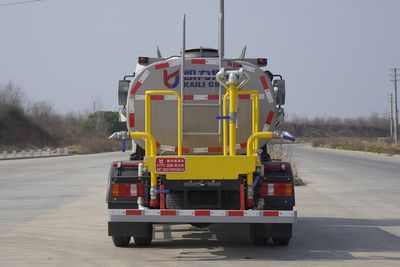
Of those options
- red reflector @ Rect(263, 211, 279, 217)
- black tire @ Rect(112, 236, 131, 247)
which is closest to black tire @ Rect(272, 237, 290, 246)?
red reflector @ Rect(263, 211, 279, 217)

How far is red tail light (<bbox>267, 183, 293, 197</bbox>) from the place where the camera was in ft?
30.7

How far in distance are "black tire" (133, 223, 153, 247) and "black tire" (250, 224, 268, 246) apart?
149 centimetres

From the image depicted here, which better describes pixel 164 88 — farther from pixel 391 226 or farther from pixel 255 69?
pixel 391 226

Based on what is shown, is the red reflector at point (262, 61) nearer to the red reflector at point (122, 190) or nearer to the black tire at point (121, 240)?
the red reflector at point (122, 190)

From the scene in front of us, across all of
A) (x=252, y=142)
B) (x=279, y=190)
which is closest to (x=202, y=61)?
(x=252, y=142)

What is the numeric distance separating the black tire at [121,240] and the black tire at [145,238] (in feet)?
0.40

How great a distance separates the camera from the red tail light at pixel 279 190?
9.35 m

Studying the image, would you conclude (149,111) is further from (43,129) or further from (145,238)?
(43,129)

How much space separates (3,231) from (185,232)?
128 inches

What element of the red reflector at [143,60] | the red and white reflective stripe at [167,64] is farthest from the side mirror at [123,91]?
the red and white reflective stripe at [167,64]

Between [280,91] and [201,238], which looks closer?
[280,91]

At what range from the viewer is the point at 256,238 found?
10.1 metres

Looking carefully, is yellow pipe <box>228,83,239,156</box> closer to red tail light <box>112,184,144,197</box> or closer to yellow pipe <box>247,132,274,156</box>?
yellow pipe <box>247,132,274,156</box>

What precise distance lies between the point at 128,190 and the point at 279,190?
2.07 metres
